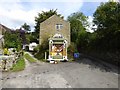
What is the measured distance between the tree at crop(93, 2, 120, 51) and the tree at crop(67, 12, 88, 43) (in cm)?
4857

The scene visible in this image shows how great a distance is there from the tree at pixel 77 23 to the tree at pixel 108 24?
48569mm

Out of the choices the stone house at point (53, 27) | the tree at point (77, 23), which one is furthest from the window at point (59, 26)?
the tree at point (77, 23)

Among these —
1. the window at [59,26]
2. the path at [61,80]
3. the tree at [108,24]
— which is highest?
the window at [59,26]

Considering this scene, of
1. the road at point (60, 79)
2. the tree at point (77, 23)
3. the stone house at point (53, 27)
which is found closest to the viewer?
the road at point (60, 79)

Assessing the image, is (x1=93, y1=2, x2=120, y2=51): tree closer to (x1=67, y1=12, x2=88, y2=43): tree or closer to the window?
the window

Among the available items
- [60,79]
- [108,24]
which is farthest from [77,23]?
[60,79]

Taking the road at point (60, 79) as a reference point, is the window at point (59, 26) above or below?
above

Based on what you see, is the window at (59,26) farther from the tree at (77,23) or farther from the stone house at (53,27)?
the tree at (77,23)

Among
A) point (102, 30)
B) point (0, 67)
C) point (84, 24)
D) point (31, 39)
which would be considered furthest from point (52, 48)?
point (84, 24)

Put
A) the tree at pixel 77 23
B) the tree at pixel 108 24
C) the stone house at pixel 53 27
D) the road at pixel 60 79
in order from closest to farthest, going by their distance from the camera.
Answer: the road at pixel 60 79
the tree at pixel 108 24
the stone house at pixel 53 27
the tree at pixel 77 23

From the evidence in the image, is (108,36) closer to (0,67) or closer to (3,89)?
(0,67)

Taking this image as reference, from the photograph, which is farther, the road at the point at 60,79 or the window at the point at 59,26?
the window at the point at 59,26

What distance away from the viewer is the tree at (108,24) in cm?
2870

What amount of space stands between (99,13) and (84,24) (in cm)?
5894
